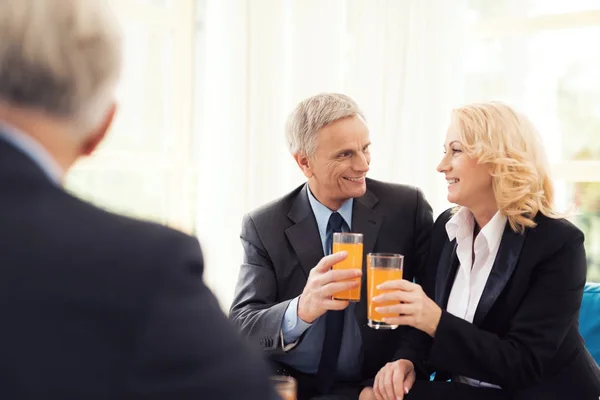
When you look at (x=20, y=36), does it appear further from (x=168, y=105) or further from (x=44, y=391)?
(x=168, y=105)

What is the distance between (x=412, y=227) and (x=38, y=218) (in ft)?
6.33

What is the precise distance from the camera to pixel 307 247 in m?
2.45

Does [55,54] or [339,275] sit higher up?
[55,54]

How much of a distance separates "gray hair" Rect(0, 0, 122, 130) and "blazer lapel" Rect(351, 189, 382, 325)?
169 centimetres

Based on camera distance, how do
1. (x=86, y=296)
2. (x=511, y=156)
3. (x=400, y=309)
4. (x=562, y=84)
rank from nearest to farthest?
(x=86, y=296)
(x=400, y=309)
(x=511, y=156)
(x=562, y=84)

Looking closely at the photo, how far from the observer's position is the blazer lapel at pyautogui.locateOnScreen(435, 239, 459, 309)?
7.25ft

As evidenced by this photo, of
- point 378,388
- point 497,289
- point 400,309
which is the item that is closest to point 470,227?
point 497,289

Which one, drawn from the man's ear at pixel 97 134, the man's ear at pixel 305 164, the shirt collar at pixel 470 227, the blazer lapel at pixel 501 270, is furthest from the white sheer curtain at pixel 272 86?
the man's ear at pixel 97 134

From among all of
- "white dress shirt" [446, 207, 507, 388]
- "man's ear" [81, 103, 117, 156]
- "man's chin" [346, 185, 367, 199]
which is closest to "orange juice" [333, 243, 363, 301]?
"white dress shirt" [446, 207, 507, 388]

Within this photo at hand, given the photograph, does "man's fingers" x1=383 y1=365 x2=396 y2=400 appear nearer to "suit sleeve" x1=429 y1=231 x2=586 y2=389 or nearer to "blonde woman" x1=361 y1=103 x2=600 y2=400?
"blonde woman" x1=361 y1=103 x2=600 y2=400

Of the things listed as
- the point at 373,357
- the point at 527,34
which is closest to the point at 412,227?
the point at 373,357

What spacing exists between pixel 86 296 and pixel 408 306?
1359 millimetres

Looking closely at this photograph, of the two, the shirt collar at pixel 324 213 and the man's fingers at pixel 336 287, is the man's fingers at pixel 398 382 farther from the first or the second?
the shirt collar at pixel 324 213

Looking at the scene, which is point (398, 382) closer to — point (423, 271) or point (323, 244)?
point (423, 271)
